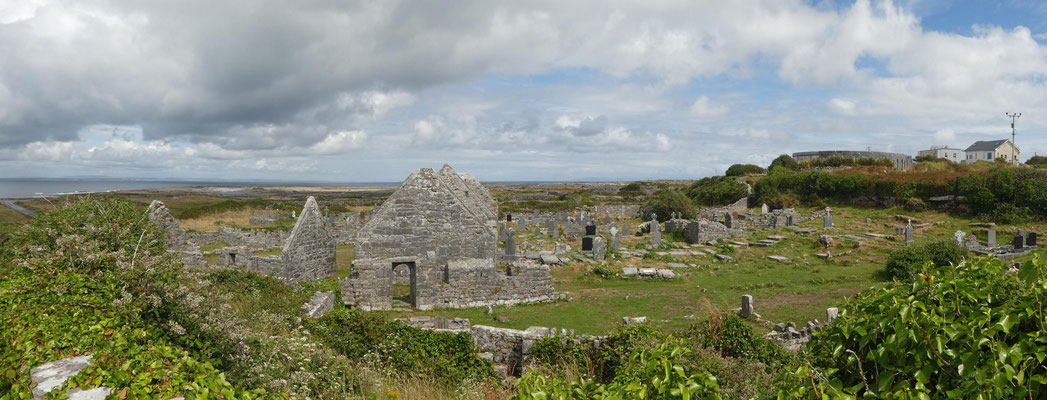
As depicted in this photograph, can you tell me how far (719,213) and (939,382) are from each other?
39160 millimetres

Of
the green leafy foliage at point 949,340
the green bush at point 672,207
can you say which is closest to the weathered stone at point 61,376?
the green leafy foliage at point 949,340

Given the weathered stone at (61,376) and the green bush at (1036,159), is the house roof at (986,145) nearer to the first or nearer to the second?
the green bush at (1036,159)

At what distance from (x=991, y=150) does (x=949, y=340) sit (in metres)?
85.7

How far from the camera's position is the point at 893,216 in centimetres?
3188

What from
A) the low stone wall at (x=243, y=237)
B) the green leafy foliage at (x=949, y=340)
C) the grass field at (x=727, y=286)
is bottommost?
the grass field at (x=727, y=286)

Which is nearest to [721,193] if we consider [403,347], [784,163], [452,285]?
[784,163]

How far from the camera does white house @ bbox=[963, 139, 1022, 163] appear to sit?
6344 cm

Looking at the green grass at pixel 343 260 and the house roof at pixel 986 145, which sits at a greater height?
the house roof at pixel 986 145

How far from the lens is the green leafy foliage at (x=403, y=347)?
27.1 feet

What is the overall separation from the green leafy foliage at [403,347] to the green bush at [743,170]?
206 feet

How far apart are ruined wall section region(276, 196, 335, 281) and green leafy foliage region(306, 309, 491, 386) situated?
6.12 m

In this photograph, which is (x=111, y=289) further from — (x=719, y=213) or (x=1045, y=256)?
(x=719, y=213)

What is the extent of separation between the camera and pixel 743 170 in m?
66.3

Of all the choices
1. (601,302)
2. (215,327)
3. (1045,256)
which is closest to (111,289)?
(215,327)
